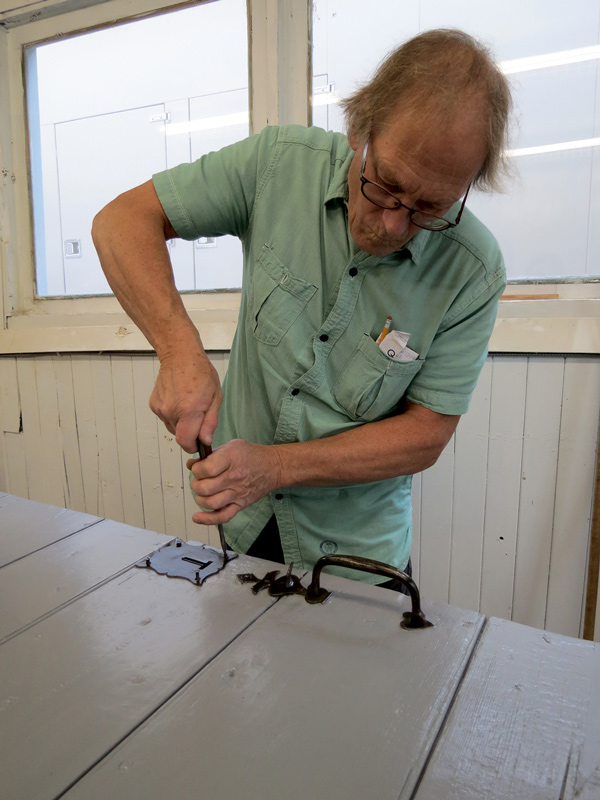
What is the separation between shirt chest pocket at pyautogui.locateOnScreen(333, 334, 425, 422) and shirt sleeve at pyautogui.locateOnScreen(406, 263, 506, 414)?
0.03 meters

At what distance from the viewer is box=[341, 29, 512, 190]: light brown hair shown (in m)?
0.73

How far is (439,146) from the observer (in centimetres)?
73

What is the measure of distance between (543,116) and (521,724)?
1.55m

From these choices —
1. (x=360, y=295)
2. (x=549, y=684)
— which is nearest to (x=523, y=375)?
(x=360, y=295)

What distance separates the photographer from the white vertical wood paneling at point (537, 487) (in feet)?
4.80

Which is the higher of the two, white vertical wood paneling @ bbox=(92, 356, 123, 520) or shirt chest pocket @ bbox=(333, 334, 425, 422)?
shirt chest pocket @ bbox=(333, 334, 425, 422)

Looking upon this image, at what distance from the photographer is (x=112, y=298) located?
7.03 ft

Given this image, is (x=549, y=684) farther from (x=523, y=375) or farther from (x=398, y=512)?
(x=523, y=375)

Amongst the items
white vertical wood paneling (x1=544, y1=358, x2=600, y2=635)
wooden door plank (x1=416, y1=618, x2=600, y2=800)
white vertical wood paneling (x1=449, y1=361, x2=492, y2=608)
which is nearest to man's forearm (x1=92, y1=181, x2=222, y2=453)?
wooden door plank (x1=416, y1=618, x2=600, y2=800)

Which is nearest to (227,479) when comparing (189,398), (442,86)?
(189,398)

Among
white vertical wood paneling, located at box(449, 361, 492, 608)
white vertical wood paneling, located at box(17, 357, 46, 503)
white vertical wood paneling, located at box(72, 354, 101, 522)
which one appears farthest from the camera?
white vertical wood paneling, located at box(17, 357, 46, 503)

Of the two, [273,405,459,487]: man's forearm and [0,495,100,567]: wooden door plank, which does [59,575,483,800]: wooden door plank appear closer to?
[273,405,459,487]: man's forearm

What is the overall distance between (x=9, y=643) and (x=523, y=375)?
4.39 feet

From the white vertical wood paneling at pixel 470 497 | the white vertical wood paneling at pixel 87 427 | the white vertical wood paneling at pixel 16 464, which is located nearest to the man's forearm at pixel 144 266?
the white vertical wood paneling at pixel 470 497
